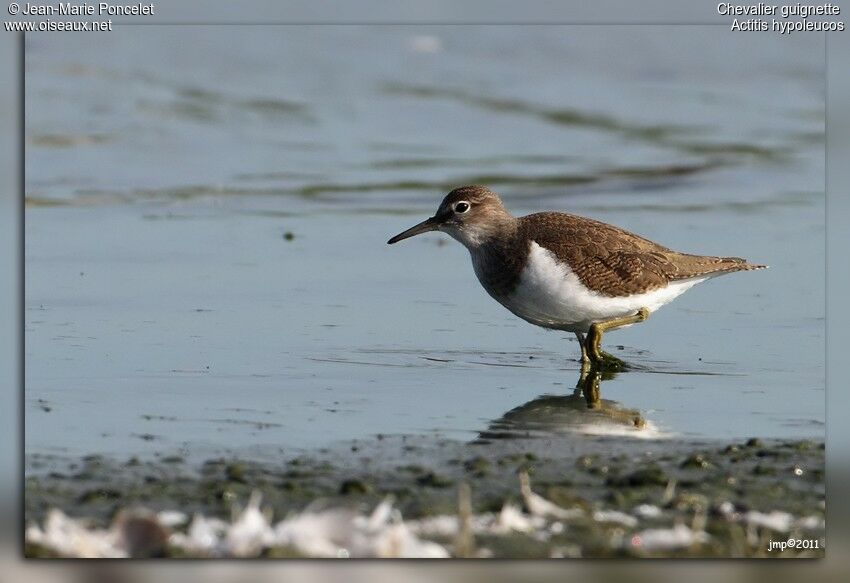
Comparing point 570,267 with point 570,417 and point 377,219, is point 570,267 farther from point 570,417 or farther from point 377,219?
point 377,219

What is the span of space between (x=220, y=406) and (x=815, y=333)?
160 inches

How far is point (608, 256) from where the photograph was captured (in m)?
A: 8.91

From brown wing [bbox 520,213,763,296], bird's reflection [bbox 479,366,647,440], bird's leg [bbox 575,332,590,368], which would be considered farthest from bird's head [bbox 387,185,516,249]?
bird's reflection [bbox 479,366,647,440]

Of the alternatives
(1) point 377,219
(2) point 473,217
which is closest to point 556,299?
(2) point 473,217

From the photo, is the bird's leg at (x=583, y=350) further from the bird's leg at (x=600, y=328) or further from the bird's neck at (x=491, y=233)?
the bird's neck at (x=491, y=233)

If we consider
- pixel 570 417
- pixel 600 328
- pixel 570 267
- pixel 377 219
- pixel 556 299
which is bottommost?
pixel 570 417

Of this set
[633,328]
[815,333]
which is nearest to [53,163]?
[633,328]

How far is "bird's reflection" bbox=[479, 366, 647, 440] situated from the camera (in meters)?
7.20

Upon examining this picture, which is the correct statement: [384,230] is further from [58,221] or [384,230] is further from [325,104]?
[325,104]

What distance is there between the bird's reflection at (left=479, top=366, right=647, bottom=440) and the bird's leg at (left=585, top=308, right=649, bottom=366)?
53cm

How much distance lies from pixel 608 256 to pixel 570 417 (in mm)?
1731

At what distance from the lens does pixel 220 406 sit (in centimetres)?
757

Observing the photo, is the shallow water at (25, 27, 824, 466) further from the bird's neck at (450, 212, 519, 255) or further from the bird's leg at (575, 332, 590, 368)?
the bird's neck at (450, 212, 519, 255)

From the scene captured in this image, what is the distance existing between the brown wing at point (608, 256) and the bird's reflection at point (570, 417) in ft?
3.03
